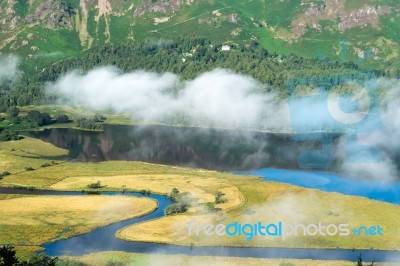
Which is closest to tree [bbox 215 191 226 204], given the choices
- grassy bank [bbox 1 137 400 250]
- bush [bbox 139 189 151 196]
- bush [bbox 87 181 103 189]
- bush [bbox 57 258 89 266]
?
grassy bank [bbox 1 137 400 250]

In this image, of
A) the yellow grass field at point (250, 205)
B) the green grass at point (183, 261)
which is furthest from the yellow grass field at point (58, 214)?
the green grass at point (183, 261)

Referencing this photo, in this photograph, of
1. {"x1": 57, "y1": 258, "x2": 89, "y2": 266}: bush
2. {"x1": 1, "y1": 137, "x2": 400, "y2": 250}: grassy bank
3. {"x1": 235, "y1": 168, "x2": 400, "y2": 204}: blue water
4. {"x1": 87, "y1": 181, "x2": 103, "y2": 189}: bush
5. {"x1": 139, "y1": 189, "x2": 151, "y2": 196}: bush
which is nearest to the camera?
{"x1": 57, "y1": 258, "x2": 89, "y2": 266}: bush

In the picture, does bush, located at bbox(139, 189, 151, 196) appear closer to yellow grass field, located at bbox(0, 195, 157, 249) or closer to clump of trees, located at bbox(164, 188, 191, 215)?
yellow grass field, located at bbox(0, 195, 157, 249)

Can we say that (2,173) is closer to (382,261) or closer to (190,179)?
(190,179)

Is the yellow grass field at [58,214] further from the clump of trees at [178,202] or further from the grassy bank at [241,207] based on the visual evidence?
the grassy bank at [241,207]

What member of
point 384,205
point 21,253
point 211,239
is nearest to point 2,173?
point 21,253

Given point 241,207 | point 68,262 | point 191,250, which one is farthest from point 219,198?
point 68,262
